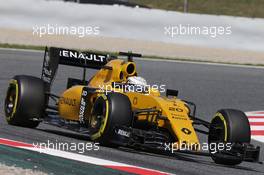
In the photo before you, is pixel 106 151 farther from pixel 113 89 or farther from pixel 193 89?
pixel 193 89

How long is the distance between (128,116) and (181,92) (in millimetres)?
6732

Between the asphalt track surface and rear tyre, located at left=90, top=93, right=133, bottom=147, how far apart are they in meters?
0.14

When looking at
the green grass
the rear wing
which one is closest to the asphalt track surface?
the rear wing

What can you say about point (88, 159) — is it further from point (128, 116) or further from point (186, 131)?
point (186, 131)

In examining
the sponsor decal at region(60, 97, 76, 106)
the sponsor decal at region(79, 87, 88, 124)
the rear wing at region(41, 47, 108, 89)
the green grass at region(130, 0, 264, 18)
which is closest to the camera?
the sponsor decal at region(79, 87, 88, 124)

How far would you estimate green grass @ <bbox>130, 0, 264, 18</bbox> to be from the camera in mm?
36719

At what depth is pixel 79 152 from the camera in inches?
308

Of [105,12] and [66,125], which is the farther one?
[105,12]

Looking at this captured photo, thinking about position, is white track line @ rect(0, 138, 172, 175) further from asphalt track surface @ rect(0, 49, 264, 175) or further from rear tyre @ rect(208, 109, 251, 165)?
rear tyre @ rect(208, 109, 251, 165)

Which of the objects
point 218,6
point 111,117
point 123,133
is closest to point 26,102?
point 111,117

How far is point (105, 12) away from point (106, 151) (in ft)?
49.7

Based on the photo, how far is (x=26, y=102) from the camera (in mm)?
9352

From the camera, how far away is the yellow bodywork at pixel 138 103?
26.7ft

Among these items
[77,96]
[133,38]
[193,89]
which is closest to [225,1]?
[133,38]
